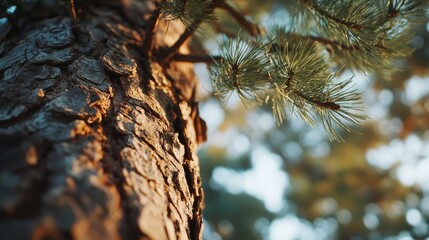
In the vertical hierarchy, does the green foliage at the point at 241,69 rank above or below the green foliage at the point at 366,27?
below

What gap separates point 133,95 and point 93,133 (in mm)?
182

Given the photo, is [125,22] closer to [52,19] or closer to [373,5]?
[52,19]

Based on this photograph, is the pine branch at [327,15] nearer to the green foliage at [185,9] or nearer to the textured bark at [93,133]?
the green foliage at [185,9]

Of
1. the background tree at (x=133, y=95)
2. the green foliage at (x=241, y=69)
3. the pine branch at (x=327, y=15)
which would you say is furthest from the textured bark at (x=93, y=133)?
the pine branch at (x=327, y=15)

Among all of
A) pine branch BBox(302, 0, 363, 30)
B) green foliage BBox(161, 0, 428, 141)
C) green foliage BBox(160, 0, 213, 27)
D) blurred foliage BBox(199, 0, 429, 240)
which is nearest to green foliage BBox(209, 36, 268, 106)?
green foliage BBox(161, 0, 428, 141)

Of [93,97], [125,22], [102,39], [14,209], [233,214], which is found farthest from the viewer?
[233,214]

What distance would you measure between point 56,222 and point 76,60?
472 mm

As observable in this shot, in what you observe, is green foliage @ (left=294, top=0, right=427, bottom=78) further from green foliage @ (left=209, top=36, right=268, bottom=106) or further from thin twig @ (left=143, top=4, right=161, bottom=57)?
thin twig @ (left=143, top=4, right=161, bottom=57)

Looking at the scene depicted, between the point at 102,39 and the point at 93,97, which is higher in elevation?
the point at 102,39

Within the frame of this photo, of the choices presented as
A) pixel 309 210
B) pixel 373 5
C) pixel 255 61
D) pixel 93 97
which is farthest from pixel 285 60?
pixel 309 210

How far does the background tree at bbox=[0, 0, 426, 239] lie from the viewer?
1.75 feet

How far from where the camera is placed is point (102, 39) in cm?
99

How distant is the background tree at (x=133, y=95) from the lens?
1.75 feet

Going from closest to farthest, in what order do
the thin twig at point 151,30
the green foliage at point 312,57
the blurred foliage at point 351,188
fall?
the green foliage at point 312,57
the thin twig at point 151,30
the blurred foliage at point 351,188
